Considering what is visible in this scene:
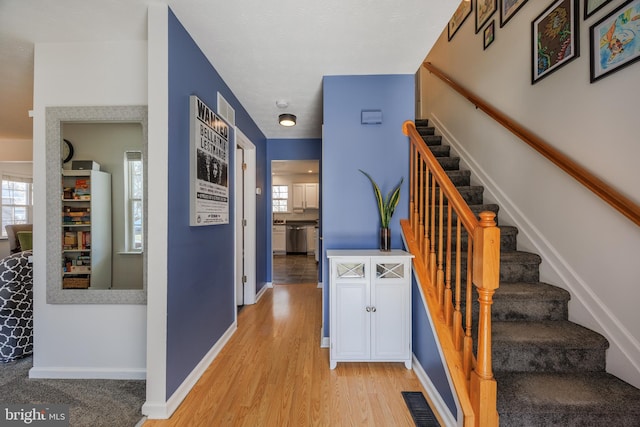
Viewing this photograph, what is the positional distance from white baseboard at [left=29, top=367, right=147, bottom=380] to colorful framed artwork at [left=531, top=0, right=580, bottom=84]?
357cm

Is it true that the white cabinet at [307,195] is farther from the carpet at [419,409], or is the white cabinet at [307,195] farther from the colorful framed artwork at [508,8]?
the carpet at [419,409]

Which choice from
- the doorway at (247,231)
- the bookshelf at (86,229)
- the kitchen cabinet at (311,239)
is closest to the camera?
the bookshelf at (86,229)

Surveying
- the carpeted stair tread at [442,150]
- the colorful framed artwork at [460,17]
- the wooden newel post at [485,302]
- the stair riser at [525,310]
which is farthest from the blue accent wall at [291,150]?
the wooden newel post at [485,302]

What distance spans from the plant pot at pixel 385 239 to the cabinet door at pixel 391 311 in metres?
0.25

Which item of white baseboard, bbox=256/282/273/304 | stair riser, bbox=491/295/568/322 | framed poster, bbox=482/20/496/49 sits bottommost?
white baseboard, bbox=256/282/273/304

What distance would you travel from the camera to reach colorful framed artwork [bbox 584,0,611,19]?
153cm

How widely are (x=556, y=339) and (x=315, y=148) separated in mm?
3703

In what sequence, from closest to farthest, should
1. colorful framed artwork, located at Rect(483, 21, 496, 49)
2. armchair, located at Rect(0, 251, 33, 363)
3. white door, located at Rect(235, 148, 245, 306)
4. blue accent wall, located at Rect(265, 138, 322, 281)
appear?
armchair, located at Rect(0, 251, 33, 363)
colorful framed artwork, located at Rect(483, 21, 496, 49)
white door, located at Rect(235, 148, 245, 306)
blue accent wall, located at Rect(265, 138, 322, 281)

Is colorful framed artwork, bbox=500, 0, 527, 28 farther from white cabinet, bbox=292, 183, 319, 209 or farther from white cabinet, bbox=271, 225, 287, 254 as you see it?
white cabinet, bbox=271, 225, 287, 254

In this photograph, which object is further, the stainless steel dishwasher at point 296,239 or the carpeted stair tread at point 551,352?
the stainless steel dishwasher at point 296,239

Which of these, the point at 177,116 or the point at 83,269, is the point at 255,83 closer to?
the point at 177,116

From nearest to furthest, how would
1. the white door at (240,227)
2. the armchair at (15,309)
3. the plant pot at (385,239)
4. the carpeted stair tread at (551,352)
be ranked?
the carpeted stair tread at (551,352), the armchair at (15,309), the plant pot at (385,239), the white door at (240,227)

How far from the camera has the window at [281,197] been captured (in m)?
8.05

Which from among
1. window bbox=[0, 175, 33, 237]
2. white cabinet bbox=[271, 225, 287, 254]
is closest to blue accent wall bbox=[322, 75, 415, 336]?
white cabinet bbox=[271, 225, 287, 254]
